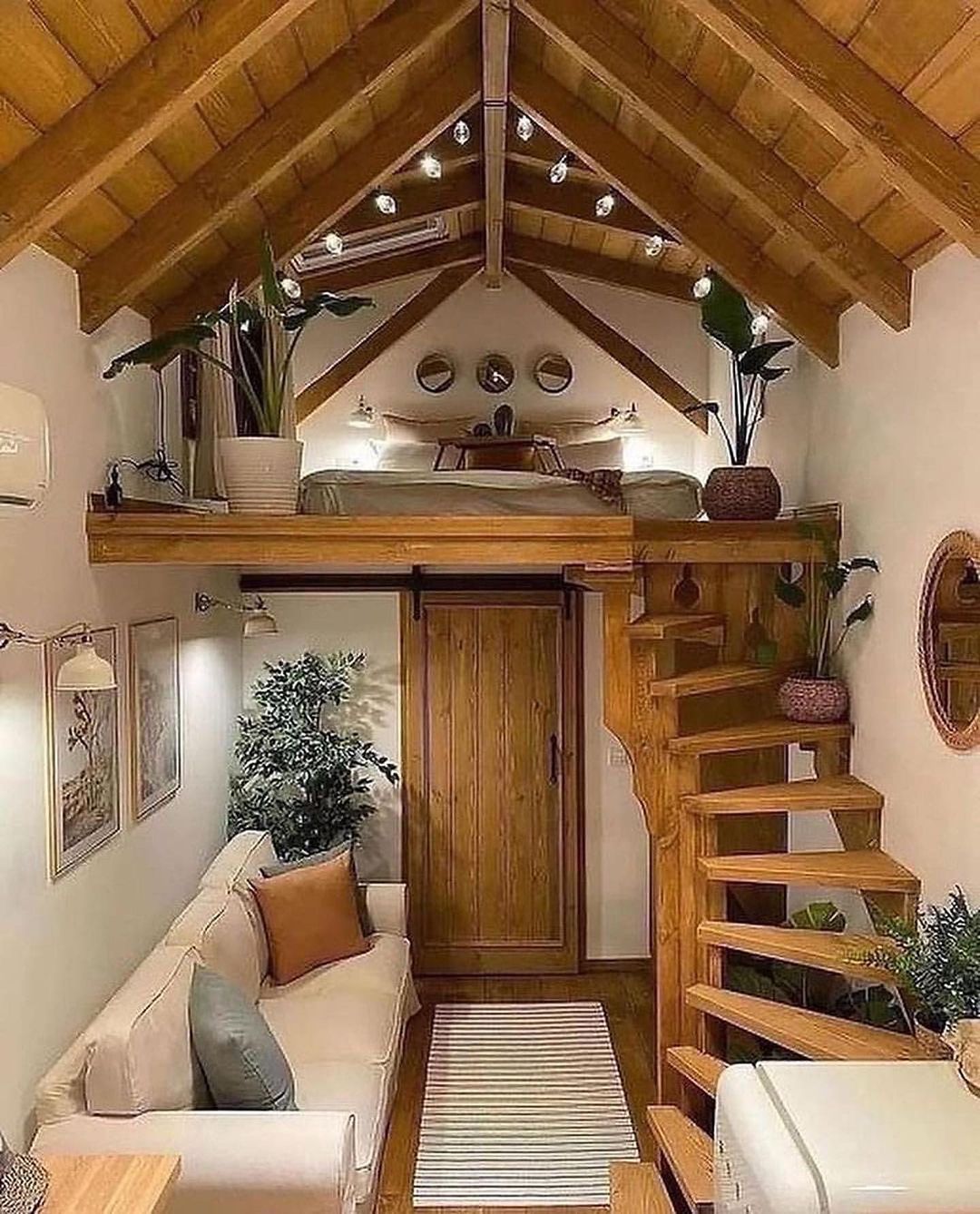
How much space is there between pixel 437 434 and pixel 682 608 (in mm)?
2123

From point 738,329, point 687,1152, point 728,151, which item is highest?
point 728,151

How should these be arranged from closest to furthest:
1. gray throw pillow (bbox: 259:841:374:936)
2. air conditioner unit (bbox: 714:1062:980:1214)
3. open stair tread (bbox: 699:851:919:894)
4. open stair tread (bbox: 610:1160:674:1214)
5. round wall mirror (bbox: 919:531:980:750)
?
air conditioner unit (bbox: 714:1062:980:1214) < round wall mirror (bbox: 919:531:980:750) < open stair tread (bbox: 699:851:919:894) < open stair tread (bbox: 610:1160:674:1214) < gray throw pillow (bbox: 259:841:374:936)

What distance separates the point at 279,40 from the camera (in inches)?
123

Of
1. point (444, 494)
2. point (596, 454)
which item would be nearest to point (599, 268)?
point (596, 454)

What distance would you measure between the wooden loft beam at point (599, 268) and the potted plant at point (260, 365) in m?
2.16

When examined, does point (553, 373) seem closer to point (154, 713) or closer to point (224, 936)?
point (154, 713)

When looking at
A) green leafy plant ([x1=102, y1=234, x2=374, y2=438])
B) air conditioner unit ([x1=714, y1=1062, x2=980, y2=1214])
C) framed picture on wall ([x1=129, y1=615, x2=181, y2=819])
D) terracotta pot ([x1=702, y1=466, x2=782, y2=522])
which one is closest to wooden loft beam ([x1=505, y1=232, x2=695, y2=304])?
terracotta pot ([x1=702, y1=466, x2=782, y2=522])

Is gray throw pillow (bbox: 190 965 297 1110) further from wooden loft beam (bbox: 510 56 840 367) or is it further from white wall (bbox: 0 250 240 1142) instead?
wooden loft beam (bbox: 510 56 840 367)

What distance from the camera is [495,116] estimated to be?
160 inches

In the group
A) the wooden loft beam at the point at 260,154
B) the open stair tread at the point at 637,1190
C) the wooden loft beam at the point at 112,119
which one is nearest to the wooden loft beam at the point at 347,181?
the wooden loft beam at the point at 260,154

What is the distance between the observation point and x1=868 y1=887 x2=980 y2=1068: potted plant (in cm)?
260

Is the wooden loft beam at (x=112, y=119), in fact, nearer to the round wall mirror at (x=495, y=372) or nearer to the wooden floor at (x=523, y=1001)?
the wooden floor at (x=523, y=1001)

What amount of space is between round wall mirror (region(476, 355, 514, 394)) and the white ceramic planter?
253 centimetres

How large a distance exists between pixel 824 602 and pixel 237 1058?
2.47m
